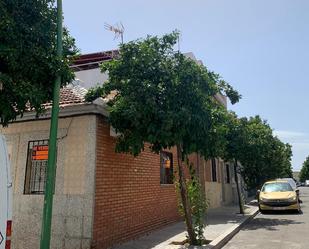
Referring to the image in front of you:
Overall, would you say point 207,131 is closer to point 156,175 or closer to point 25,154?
point 156,175

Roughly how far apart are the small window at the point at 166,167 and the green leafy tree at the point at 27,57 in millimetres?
6961

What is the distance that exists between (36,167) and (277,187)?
13.8 metres

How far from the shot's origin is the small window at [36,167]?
8869mm

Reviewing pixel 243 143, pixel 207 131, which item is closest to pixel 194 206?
pixel 207 131

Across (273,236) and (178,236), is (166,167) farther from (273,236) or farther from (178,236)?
(273,236)

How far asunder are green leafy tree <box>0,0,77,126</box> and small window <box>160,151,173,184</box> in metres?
6.96

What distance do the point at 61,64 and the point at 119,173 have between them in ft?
13.5

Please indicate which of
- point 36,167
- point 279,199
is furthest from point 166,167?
point 279,199

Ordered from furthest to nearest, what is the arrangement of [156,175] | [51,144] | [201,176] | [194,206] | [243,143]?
1. [201,176]
2. [243,143]
3. [156,175]
4. [194,206]
5. [51,144]

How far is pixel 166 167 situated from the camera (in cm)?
1307

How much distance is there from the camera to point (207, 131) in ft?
27.7

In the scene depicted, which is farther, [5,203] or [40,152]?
Answer: [40,152]

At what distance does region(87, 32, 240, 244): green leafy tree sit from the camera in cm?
786

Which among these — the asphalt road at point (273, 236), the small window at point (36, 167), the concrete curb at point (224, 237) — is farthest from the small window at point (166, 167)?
the small window at point (36, 167)
